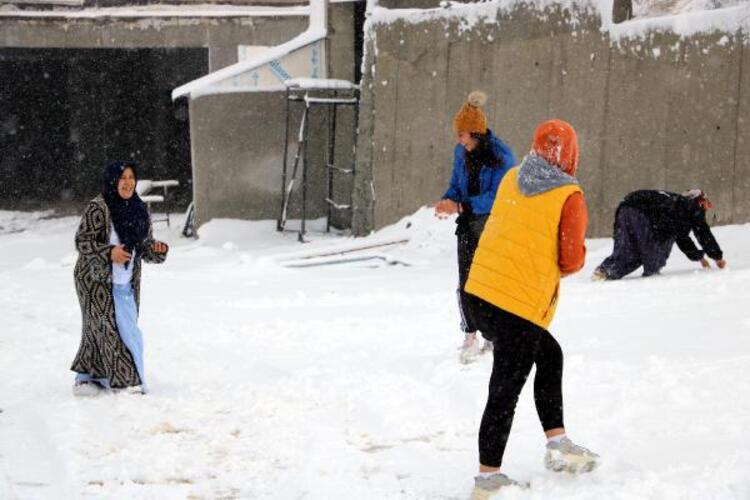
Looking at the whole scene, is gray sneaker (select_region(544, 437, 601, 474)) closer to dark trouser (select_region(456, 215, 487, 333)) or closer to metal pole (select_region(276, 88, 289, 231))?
dark trouser (select_region(456, 215, 487, 333))

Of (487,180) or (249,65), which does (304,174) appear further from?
(487,180)

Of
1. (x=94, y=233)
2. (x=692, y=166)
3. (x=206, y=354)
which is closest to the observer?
(x=94, y=233)

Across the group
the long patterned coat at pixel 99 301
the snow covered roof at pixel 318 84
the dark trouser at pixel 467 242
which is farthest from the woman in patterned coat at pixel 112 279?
the snow covered roof at pixel 318 84

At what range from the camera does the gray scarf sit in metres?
4.04

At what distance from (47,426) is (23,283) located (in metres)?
6.23

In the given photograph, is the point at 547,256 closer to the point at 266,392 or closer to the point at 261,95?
the point at 266,392

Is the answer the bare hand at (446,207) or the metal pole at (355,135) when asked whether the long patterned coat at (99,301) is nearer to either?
the bare hand at (446,207)

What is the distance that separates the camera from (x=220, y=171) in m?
15.5

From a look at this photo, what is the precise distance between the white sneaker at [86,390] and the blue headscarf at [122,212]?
2.74 ft

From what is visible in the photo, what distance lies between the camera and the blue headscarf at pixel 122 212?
6.12 meters

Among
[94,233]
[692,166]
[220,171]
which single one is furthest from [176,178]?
[94,233]

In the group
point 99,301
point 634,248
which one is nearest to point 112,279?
point 99,301

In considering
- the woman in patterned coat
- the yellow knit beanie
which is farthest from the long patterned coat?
the yellow knit beanie

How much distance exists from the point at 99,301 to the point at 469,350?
7.33 ft
